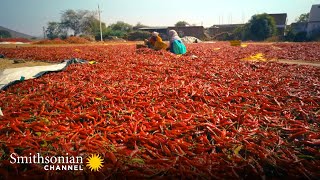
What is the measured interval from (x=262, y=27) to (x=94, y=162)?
43.5 m

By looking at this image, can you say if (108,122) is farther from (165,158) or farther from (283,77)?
(283,77)

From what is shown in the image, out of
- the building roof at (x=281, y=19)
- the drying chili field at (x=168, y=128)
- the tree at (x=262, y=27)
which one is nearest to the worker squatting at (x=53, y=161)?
the drying chili field at (x=168, y=128)

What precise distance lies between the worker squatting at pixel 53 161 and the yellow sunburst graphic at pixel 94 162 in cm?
11

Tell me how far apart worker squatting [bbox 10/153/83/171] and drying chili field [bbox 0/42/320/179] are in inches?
2.9

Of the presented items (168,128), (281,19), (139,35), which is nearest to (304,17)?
(281,19)

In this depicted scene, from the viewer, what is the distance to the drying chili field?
273 cm

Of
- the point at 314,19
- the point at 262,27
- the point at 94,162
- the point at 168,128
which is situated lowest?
the point at 94,162

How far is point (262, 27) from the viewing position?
39.6 meters

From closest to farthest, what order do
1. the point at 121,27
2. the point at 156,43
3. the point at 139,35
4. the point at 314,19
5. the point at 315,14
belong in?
the point at 156,43 → the point at 314,19 → the point at 315,14 → the point at 139,35 → the point at 121,27

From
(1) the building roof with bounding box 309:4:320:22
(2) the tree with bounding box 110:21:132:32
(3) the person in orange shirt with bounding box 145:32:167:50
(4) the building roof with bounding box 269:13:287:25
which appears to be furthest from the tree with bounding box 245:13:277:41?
(2) the tree with bounding box 110:21:132:32

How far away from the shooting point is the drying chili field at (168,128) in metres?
2.73

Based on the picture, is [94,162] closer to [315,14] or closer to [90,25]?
[315,14]

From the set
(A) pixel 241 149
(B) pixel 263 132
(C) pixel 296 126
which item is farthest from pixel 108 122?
(C) pixel 296 126

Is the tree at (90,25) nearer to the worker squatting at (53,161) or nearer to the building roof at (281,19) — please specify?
the building roof at (281,19)
